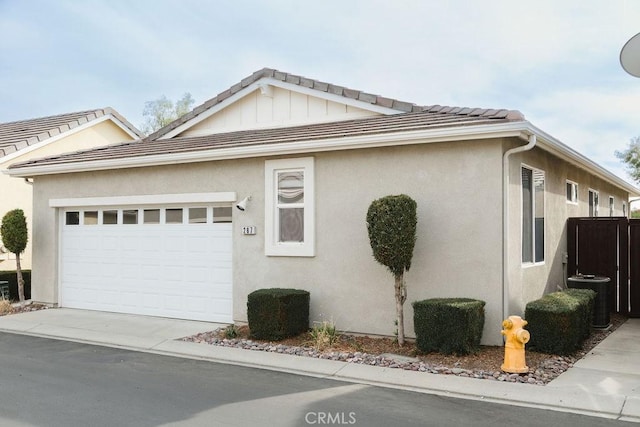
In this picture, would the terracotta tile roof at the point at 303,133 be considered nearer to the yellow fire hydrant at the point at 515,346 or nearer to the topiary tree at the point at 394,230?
the topiary tree at the point at 394,230

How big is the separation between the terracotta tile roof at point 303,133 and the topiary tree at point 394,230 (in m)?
1.30

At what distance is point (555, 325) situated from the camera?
786 centimetres

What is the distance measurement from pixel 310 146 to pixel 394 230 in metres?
2.30

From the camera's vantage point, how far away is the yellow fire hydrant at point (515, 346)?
6977 mm

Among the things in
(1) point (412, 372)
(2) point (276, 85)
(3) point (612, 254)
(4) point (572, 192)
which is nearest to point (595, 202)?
(4) point (572, 192)

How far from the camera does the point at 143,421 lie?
5.36 m

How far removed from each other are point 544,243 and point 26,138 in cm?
1560

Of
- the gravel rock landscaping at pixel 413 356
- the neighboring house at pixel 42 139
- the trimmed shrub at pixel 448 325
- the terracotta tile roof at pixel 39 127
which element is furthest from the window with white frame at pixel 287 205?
the terracotta tile roof at pixel 39 127

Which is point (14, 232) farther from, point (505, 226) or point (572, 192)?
point (572, 192)

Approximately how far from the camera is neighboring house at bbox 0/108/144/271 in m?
17.2

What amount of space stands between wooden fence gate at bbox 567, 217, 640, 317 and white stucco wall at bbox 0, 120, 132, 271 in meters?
13.7

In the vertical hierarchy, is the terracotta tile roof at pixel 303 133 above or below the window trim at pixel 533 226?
above

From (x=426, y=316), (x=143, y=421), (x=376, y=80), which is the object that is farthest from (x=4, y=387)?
(x=376, y=80)

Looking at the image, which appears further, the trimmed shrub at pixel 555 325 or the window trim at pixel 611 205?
the window trim at pixel 611 205
